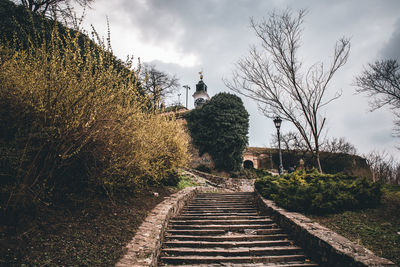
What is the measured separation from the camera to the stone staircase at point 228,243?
12.2 ft

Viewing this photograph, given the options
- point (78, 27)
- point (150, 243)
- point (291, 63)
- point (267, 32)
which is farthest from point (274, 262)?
point (267, 32)

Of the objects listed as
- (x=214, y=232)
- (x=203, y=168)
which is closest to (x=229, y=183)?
(x=203, y=168)

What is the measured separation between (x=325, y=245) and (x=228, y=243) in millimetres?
1838

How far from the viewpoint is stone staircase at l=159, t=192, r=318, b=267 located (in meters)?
3.71

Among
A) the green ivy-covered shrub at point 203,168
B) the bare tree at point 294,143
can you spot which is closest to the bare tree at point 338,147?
the bare tree at point 294,143

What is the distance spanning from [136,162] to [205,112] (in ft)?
53.8

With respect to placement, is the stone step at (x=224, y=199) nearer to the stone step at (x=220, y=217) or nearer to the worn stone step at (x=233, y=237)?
the stone step at (x=220, y=217)

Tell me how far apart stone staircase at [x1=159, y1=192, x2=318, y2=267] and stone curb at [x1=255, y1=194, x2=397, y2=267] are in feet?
0.66

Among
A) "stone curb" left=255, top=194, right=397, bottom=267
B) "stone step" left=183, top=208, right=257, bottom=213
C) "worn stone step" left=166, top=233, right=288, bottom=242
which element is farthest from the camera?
"stone step" left=183, top=208, right=257, bottom=213

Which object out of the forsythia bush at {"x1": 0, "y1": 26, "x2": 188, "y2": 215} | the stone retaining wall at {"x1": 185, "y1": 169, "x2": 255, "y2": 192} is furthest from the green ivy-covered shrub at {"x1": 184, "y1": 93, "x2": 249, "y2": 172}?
the forsythia bush at {"x1": 0, "y1": 26, "x2": 188, "y2": 215}

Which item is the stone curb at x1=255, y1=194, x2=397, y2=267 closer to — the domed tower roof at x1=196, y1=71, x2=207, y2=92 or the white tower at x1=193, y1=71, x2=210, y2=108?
the white tower at x1=193, y1=71, x2=210, y2=108

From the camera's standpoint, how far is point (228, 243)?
4246mm

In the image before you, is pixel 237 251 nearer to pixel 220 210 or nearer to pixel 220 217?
pixel 220 217

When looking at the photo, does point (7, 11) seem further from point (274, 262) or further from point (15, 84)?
point (274, 262)
